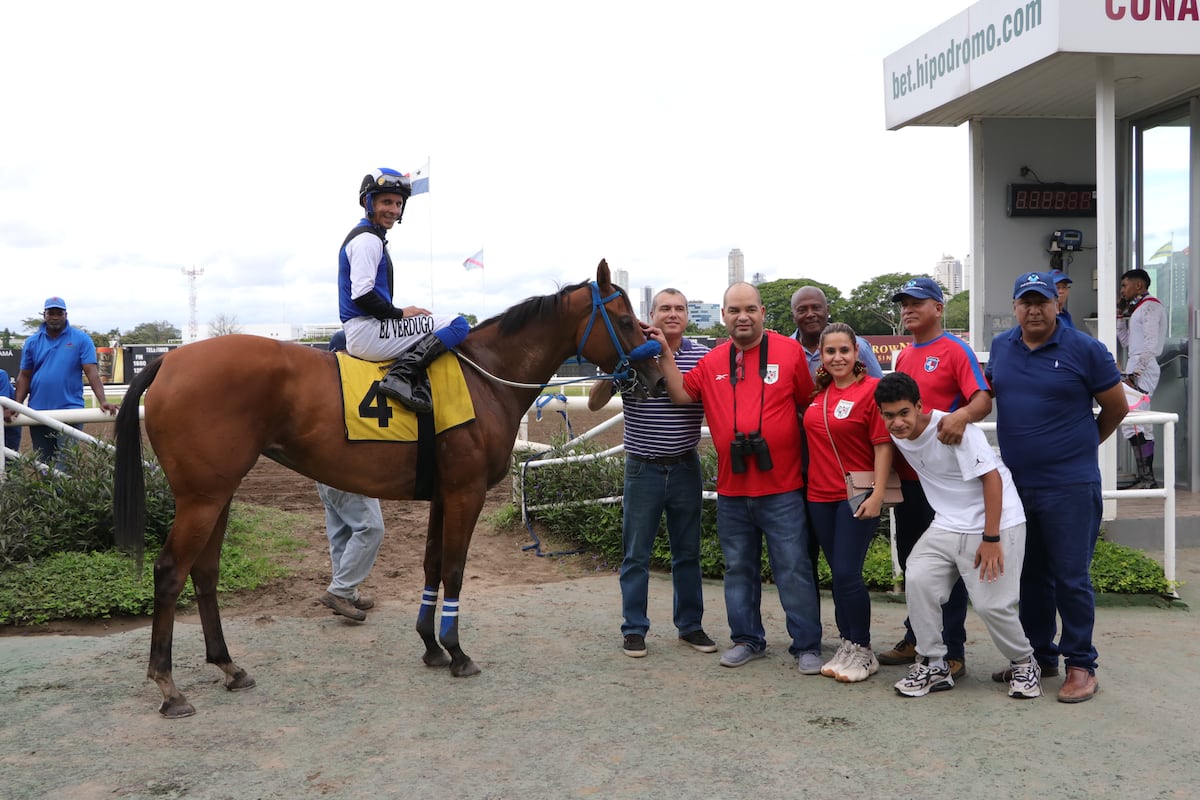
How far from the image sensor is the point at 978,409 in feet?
13.1

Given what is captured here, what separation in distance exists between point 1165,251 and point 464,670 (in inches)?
277

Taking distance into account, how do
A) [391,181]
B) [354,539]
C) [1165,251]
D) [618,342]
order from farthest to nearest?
[1165,251]
[354,539]
[618,342]
[391,181]

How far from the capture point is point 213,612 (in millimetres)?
4406

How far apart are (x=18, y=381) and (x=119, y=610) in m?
3.51

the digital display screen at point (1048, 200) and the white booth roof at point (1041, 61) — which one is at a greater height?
the white booth roof at point (1041, 61)

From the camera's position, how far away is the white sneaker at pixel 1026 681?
3994mm

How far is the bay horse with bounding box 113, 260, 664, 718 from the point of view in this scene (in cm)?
411

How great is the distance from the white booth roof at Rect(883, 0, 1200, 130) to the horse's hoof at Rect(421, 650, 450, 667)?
5554 millimetres

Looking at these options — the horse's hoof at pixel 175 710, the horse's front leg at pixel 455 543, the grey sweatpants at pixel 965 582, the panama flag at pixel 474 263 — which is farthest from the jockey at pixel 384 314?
the panama flag at pixel 474 263

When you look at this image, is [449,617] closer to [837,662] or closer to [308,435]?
[308,435]

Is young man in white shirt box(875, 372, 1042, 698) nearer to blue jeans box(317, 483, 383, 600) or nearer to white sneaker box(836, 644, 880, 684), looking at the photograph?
white sneaker box(836, 644, 880, 684)

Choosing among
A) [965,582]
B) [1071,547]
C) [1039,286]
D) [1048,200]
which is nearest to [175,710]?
[965,582]

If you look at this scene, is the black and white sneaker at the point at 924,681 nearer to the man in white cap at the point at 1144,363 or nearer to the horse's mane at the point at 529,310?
the horse's mane at the point at 529,310

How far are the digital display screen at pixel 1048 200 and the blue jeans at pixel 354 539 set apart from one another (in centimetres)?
641
